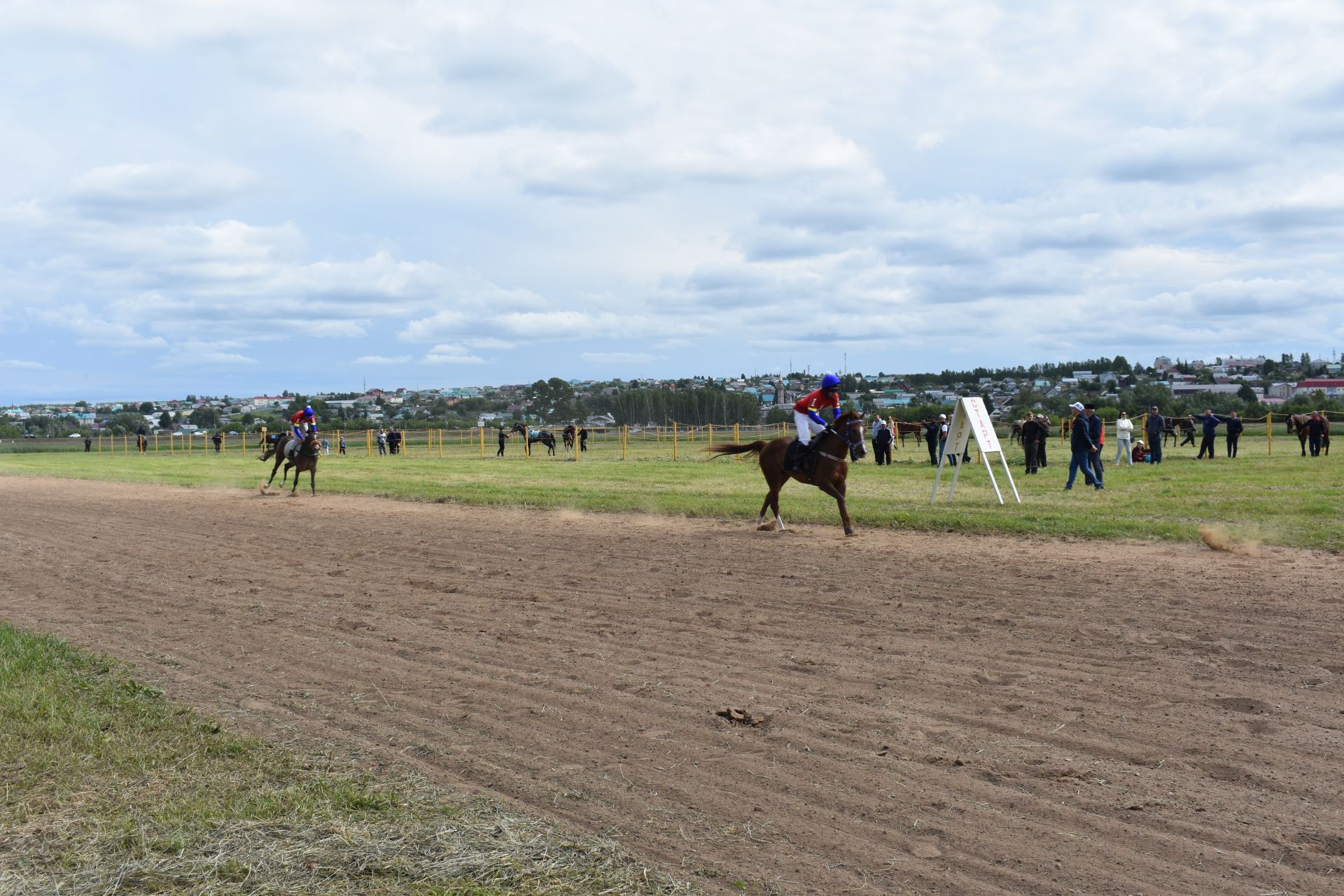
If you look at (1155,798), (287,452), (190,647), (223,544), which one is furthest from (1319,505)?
(287,452)

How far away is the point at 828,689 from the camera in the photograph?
728cm

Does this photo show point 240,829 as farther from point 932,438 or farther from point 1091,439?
point 932,438

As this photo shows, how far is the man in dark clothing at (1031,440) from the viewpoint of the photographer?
27062 mm

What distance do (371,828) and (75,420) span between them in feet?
499

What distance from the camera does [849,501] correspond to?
2025 cm

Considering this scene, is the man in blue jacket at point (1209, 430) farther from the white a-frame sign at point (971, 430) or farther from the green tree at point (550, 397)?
the green tree at point (550, 397)

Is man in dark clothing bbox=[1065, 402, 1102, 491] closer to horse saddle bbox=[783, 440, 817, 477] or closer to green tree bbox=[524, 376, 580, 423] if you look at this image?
horse saddle bbox=[783, 440, 817, 477]

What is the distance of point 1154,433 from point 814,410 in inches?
758

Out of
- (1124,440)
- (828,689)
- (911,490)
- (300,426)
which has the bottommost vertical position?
(828,689)

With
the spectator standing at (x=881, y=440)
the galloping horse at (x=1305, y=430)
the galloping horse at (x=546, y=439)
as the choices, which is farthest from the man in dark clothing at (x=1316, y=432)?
the galloping horse at (x=546, y=439)

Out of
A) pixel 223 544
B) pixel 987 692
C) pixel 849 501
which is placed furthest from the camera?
pixel 849 501

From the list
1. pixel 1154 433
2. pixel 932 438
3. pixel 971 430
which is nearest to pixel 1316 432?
pixel 1154 433

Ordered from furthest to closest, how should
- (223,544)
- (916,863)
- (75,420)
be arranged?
(75,420), (223,544), (916,863)

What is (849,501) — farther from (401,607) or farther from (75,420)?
(75,420)
